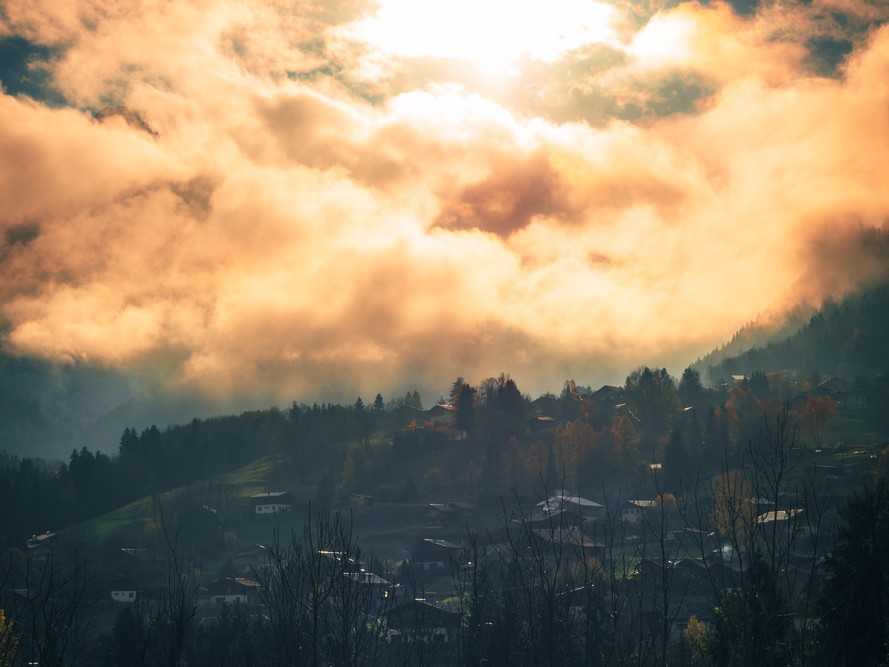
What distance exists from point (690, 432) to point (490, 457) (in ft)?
116

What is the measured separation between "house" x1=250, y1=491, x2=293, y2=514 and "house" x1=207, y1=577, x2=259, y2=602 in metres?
45.4

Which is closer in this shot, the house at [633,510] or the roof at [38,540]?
the house at [633,510]

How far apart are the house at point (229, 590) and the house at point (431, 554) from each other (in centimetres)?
2047

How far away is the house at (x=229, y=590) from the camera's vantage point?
120m

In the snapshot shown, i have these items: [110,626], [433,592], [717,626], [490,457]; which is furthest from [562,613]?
[490,457]

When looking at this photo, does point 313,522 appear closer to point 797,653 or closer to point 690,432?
point 690,432

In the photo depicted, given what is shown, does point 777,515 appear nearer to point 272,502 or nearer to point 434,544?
point 434,544

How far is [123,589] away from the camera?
426ft

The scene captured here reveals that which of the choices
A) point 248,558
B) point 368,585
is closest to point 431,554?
point 248,558

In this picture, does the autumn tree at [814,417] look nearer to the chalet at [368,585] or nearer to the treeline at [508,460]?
the treeline at [508,460]

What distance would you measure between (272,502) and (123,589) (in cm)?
4339

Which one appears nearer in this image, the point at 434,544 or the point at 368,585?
the point at 368,585

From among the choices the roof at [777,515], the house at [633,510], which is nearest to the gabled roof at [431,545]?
the house at [633,510]

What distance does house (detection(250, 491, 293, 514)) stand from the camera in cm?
16875
